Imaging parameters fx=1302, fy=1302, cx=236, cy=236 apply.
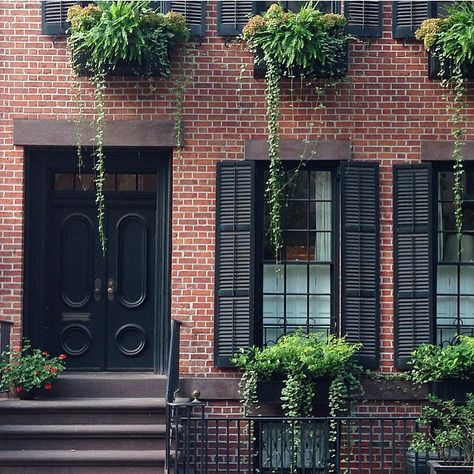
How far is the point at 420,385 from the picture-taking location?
1378 centimetres

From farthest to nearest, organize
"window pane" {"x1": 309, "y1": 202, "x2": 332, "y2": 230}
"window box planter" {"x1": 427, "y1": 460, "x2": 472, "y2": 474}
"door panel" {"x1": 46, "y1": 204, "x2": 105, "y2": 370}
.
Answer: "door panel" {"x1": 46, "y1": 204, "x2": 105, "y2": 370}, "window pane" {"x1": 309, "y1": 202, "x2": 332, "y2": 230}, "window box planter" {"x1": 427, "y1": 460, "x2": 472, "y2": 474}

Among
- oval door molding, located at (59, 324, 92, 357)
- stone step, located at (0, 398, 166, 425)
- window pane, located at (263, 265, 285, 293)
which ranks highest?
window pane, located at (263, 265, 285, 293)

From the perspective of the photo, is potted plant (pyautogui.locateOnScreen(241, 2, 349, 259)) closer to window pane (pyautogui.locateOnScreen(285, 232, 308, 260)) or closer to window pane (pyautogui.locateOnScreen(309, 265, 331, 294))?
window pane (pyautogui.locateOnScreen(285, 232, 308, 260))

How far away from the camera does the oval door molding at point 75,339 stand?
1433 cm

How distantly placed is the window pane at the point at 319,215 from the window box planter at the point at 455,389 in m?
2.16

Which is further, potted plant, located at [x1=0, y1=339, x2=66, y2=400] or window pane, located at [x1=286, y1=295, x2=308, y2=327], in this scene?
window pane, located at [x1=286, y1=295, x2=308, y2=327]

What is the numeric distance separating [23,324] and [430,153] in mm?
4739

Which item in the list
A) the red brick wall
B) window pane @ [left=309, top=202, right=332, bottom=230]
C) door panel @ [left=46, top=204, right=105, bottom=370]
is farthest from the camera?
door panel @ [left=46, top=204, right=105, bottom=370]

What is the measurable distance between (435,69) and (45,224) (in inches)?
178

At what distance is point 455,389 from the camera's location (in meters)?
13.4

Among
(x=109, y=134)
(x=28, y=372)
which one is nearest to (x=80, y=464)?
(x=28, y=372)

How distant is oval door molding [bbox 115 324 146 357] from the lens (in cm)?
1435

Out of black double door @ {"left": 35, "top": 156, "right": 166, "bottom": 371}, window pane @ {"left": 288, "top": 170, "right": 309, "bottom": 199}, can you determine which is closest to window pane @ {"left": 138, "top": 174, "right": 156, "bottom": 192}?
black double door @ {"left": 35, "top": 156, "right": 166, "bottom": 371}

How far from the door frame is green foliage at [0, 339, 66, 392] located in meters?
0.44
